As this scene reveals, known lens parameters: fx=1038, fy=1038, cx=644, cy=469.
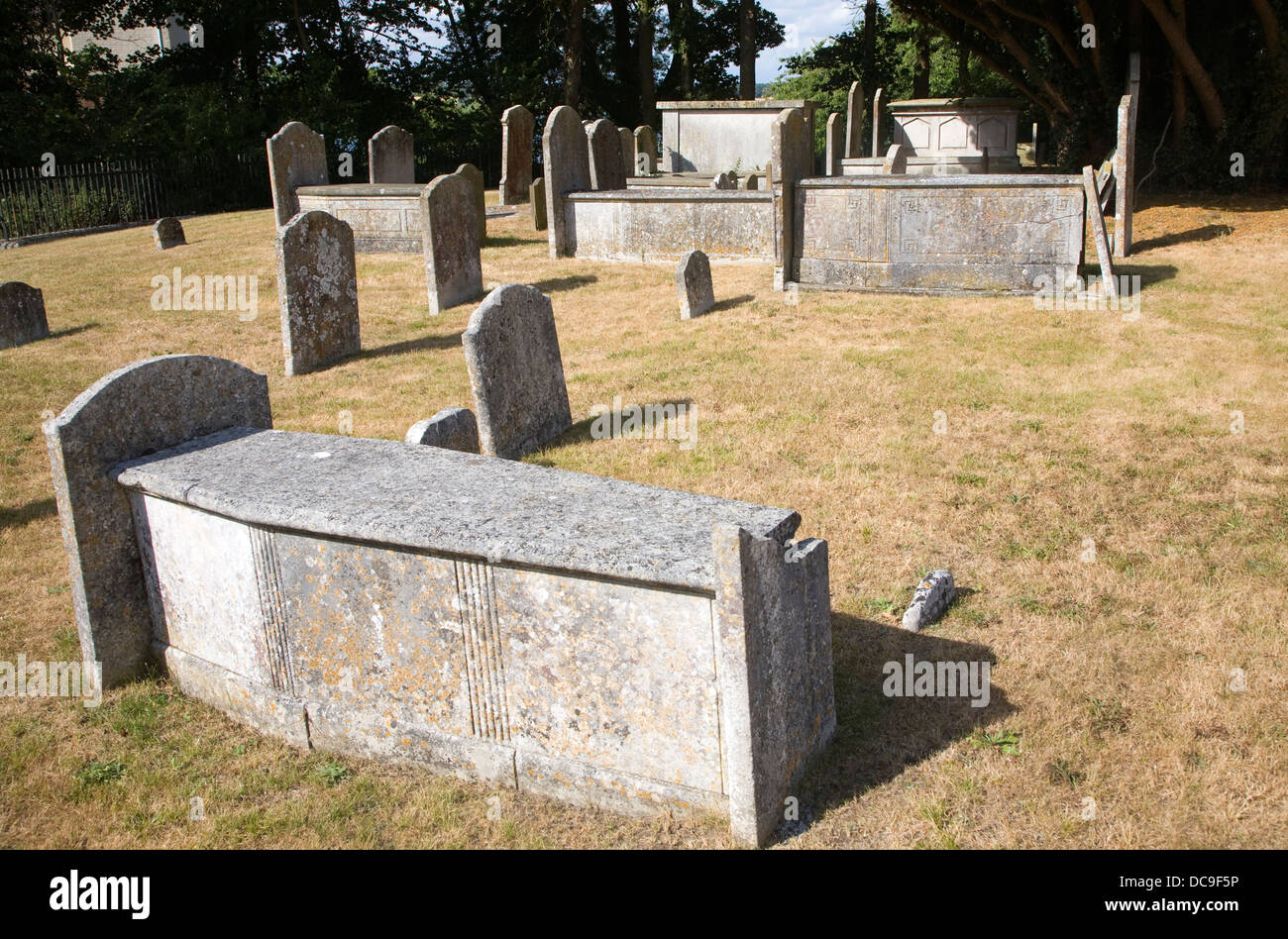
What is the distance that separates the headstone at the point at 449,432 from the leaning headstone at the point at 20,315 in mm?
9269

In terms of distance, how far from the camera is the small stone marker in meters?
5.27

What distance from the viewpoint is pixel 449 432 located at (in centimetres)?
638

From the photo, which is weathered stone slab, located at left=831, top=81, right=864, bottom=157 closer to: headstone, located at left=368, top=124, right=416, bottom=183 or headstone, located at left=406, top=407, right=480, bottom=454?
headstone, located at left=368, top=124, right=416, bottom=183

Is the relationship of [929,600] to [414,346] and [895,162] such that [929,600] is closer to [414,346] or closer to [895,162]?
[414,346]

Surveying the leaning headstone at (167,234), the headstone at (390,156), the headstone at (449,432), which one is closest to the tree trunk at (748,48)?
the headstone at (390,156)

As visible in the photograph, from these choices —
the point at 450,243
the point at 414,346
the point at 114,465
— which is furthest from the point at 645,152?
the point at 114,465

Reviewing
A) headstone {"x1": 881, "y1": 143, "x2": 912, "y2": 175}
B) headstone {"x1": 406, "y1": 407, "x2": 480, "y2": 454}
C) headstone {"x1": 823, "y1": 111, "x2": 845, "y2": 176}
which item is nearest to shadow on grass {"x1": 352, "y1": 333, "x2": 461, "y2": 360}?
headstone {"x1": 406, "y1": 407, "x2": 480, "y2": 454}

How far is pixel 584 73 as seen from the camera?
33531 millimetres

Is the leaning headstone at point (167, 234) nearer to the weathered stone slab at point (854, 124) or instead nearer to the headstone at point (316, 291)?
the headstone at point (316, 291)

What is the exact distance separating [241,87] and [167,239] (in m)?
11.2

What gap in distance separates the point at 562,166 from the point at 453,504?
12.8 metres

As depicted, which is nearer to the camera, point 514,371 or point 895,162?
point 514,371

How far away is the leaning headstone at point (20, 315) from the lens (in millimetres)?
12914

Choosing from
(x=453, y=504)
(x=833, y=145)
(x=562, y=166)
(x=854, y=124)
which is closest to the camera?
(x=453, y=504)
